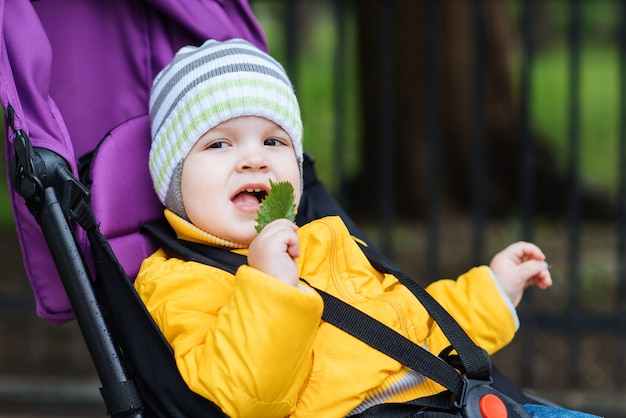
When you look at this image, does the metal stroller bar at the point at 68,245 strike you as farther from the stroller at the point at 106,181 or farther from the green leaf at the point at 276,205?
the green leaf at the point at 276,205

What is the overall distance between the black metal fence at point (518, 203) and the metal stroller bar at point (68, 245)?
9.25 feet

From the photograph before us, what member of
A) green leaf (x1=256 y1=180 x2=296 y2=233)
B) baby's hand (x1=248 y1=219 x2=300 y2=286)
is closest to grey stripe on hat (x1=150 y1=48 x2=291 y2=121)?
green leaf (x1=256 y1=180 x2=296 y2=233)

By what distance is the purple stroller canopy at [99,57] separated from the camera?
2555mm

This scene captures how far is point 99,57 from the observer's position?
9.36ft

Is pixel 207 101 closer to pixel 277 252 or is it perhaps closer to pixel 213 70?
pixel 213 70

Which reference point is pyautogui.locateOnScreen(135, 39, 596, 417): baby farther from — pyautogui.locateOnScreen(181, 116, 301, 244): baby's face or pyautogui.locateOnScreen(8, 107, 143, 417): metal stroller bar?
pyautogui.locateOnScreen(8, 107, 143, 417): metal stroller bar

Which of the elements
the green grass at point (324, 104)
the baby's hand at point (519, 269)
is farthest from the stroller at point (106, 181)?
the green grass at point (324, 104)

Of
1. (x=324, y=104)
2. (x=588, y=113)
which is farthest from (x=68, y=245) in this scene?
(x=588, y=113)

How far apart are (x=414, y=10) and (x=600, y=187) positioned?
219cm

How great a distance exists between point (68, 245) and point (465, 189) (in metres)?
5.11

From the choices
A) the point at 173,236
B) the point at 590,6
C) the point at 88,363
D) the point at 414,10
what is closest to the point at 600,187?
the point at 414,10

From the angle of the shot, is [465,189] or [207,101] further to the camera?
[465,189]

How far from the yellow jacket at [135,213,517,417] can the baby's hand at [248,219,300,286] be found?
0.04 m

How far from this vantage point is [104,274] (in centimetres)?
229
